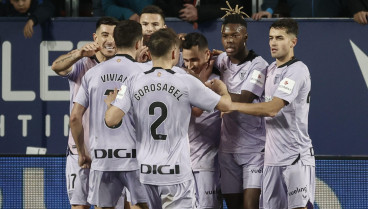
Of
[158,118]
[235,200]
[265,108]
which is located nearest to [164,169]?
[158,118]

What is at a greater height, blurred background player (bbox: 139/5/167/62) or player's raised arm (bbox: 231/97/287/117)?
blurred background player (bbox: 139/5/167/62)

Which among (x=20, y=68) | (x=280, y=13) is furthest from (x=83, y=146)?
(x=280, y=13)

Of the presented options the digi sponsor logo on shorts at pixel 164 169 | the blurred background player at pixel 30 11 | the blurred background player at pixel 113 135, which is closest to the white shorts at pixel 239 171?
the blurred background player at pixel 113 135

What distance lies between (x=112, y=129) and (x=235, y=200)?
152 centimetres

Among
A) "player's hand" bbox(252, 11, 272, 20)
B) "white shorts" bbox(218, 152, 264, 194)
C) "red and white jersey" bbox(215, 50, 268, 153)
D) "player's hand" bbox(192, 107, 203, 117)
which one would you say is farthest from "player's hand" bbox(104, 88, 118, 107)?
"player's hand" bbox(252, 11, 272, 20)

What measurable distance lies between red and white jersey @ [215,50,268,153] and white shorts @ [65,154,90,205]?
1.33 metres

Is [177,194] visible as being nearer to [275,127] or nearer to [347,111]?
[275,127]

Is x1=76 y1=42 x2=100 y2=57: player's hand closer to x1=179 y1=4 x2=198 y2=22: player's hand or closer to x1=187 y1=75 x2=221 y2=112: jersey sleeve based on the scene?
x1=187 y1=75 x2=221 y2=112: jersey sleeve

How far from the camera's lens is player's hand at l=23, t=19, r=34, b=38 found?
9.44 m

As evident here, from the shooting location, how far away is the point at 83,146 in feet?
25.3

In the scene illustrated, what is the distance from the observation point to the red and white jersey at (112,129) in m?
7.27

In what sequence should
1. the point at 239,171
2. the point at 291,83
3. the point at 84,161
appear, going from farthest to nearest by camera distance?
1. the point at 239,171
2. the point at 84,161
3. the point at 291,83

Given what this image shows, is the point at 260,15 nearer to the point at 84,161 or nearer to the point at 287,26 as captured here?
the point at 287,26

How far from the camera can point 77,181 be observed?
8.00 metres
